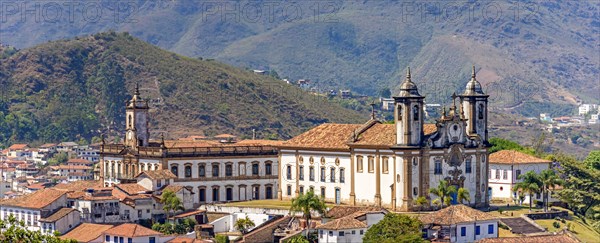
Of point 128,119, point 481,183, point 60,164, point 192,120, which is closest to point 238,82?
point 192,120

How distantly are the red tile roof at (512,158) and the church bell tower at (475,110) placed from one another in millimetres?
8576

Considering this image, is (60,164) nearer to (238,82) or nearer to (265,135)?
(265,135)

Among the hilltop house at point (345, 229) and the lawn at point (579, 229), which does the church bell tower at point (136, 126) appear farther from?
the lawn at point (579, 229)

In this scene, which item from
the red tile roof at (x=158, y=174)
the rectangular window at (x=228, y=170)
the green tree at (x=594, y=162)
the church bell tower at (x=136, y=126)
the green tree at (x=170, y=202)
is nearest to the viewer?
the green tree at (x=170, y=202)

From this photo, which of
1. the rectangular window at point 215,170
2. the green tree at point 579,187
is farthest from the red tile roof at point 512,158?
the rectangular window at point 215,170

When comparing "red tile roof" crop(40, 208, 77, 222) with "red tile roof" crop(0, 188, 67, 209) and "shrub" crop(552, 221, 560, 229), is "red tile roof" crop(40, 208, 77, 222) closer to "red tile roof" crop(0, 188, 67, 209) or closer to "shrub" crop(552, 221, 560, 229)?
"red tile roof" crop(0, 188, 67, 209)

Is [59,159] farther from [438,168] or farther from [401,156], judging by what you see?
[401,156]

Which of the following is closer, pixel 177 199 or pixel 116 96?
pixel 177 199

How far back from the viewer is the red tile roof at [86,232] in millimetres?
81938

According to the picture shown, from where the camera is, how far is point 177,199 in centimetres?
8806

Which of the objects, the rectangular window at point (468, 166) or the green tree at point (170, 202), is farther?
the rectangular window at point (468, 166)

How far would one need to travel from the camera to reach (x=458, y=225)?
78812 mm

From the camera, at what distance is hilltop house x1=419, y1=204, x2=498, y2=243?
78.6m

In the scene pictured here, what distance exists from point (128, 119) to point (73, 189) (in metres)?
10.3
